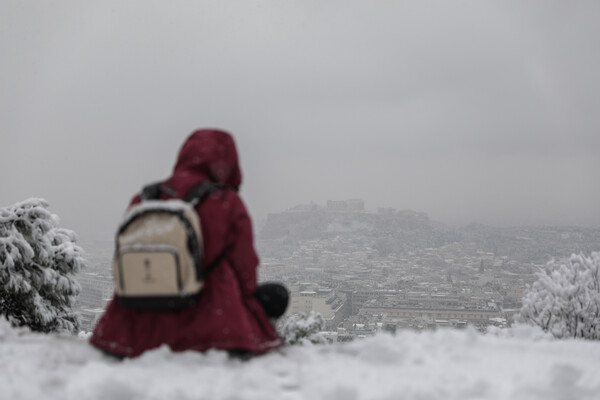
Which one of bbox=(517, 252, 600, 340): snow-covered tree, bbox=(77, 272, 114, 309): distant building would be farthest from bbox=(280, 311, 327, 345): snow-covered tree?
bbox=(77, 272, 114, 309): distant building

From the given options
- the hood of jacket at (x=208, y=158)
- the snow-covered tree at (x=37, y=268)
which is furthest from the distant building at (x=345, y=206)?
the hood of jacket at (x=208, y=158)

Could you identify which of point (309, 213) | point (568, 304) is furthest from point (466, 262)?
point (568, 304)

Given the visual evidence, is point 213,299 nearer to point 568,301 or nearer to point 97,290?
point 568,301

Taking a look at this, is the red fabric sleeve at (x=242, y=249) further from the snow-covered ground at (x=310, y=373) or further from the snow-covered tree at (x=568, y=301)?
the snow-covered tree at (x=568, y=301)

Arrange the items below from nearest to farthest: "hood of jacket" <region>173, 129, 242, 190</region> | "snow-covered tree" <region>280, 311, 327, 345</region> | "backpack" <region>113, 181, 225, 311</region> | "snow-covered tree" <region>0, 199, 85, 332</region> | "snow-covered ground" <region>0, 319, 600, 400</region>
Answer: "snow-covered ground" <region>0, 319, 600, 400</region> < "backpack" <region>113, 181, 225, 311</region> < "hood of jacket" <region>173, 129, 242, 190</region> < "snow-covered tree" <region>280, 311, 327, 345</region> < "snow-covered tree" <region>0, 199, 85, 332</region>

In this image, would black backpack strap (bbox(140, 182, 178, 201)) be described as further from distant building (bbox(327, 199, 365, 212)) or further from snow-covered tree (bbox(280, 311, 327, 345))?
distant building (bbox(327, 199, 365, 212))

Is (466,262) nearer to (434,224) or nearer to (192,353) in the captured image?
(434,224)
